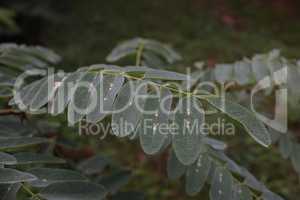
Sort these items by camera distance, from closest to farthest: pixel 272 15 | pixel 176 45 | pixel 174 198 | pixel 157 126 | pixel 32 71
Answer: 1. pixel 157 126
2. pixel 32 71
3. pixel 174 198
4. pixel 176 45
5. pixel 272 15

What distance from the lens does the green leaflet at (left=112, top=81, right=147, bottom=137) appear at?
2.08ft

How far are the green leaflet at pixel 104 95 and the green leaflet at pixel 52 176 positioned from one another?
12cm

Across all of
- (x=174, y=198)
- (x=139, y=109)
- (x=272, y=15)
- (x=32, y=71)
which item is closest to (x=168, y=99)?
(x=139, y=109)

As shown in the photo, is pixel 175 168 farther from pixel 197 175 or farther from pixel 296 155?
pixel 296 155

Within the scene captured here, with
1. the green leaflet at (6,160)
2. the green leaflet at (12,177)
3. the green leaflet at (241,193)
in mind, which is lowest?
the green leaflet at (241,193)

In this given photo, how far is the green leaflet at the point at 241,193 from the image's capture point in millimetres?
758

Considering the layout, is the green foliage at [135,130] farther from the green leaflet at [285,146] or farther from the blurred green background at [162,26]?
the blurred green background at [162,26]

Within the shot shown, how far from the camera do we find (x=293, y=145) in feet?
3.66

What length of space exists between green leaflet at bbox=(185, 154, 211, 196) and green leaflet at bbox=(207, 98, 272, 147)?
0.68 ft

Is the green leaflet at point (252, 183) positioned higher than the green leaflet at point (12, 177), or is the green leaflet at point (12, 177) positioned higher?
the green leaflet at point (12, 177)

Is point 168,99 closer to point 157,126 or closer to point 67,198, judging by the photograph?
point 157,126

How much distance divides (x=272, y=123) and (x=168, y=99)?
55 cm

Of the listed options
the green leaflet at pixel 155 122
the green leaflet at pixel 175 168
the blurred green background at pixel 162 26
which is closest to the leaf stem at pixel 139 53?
the green leaflet at pixel 175 168

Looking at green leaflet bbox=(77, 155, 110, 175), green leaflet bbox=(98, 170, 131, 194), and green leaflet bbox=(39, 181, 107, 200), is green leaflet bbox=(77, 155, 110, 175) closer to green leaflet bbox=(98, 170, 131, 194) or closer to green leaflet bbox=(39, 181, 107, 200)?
green leaflet bbox=(98, 170, 131, 194)
